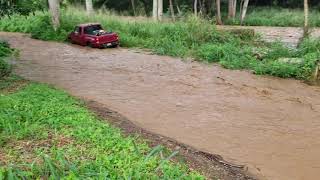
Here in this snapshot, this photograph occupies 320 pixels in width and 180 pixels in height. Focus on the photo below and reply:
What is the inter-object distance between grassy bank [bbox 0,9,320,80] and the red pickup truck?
2.20 feet

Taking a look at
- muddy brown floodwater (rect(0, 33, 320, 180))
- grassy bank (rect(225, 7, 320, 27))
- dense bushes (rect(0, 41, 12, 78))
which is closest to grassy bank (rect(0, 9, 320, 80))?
muddy brown floodwater (rect(0, 33, 320, 180))

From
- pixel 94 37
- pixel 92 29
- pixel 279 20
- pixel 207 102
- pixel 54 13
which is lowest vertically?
pixel 207 102

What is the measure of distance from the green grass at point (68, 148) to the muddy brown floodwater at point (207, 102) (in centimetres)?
173

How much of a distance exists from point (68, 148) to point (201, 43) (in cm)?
1246

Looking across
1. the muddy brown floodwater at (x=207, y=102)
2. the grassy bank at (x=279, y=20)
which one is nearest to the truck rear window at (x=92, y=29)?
the muddy brown floodwater at (x=207, y=102)

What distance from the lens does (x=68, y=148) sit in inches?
251

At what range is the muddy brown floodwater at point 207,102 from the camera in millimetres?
7945

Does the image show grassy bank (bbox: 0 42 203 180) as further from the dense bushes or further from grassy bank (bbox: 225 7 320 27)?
grassy bank (bbox: 225 7 320 27)

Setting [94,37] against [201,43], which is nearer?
[201,43]

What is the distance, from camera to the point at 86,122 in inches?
298

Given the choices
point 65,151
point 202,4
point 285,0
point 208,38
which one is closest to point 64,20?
point 208,38

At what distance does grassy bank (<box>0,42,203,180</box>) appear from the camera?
5.47 m

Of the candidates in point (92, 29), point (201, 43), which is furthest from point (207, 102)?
point (92, 29)

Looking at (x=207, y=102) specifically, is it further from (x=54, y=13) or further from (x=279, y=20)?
(x=279, y=20)
